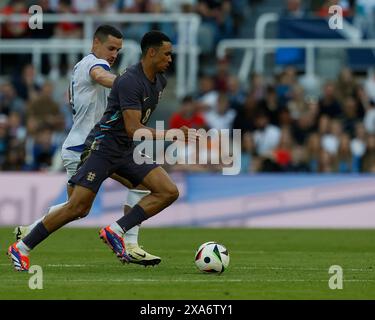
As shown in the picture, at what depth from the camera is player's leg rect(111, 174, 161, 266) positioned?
14.0m

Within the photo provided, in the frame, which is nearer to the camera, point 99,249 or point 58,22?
point 99,249

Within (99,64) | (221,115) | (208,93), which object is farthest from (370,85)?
(99,64)

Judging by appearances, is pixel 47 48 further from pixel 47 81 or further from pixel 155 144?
pixel 155 144

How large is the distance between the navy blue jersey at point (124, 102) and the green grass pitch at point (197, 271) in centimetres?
149

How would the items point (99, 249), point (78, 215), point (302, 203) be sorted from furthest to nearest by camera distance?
point (302, 203) → point (99, 249) → point (78, 215)

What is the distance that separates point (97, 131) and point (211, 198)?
374 inches

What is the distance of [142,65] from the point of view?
1372 cm

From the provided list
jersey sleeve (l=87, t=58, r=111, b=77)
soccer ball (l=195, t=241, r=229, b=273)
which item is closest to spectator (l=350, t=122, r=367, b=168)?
jersey sleeve (l=87, t=58, r=111, b=77)

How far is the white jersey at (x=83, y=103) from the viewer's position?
48.9ft

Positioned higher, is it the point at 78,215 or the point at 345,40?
the point at 345,40

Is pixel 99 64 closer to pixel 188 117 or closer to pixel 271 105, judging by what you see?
pixel 188 117

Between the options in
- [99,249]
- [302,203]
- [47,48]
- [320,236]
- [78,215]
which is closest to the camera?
[78,215]

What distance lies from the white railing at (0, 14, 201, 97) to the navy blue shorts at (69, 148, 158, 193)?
1239 centimetres
